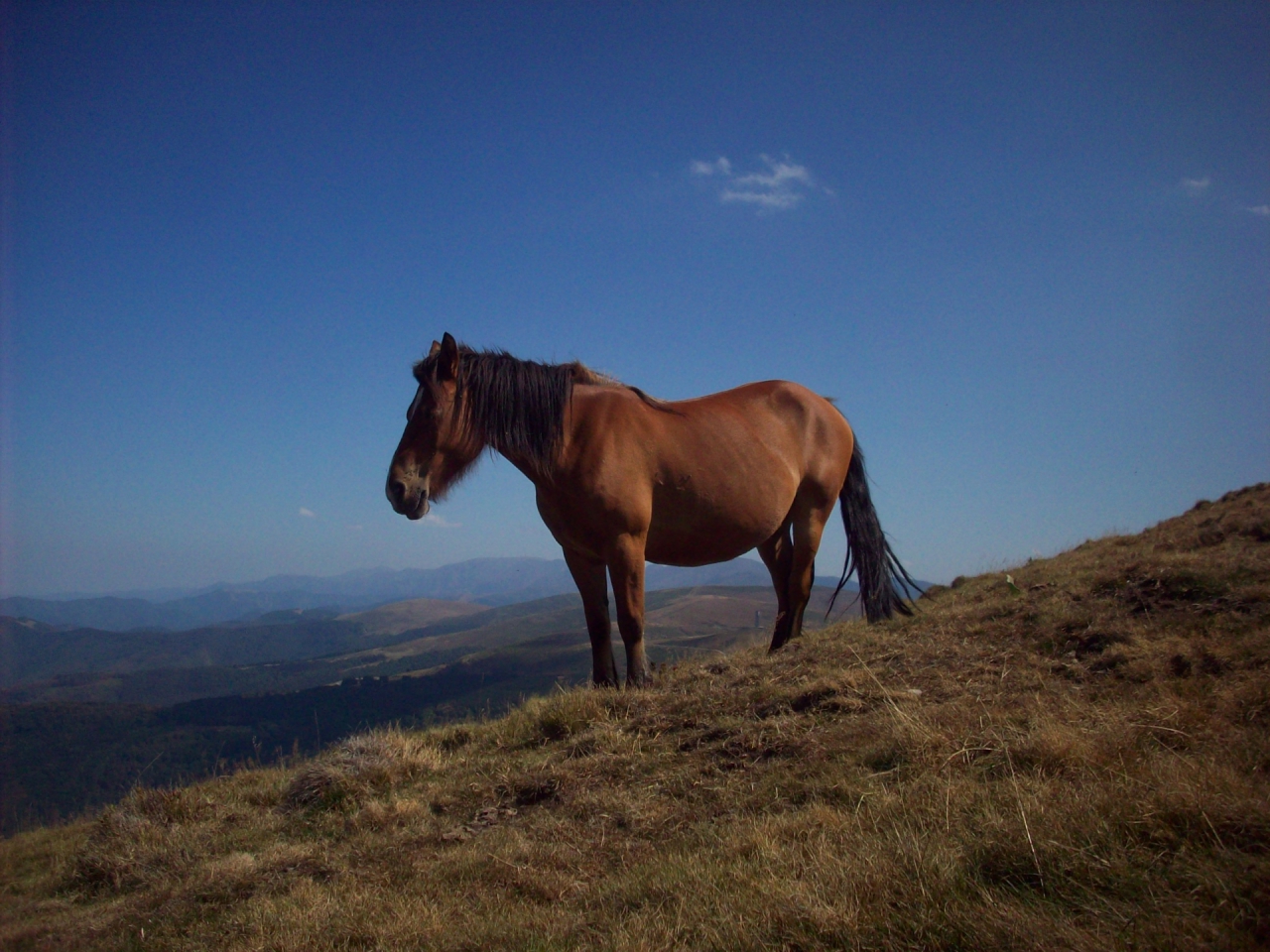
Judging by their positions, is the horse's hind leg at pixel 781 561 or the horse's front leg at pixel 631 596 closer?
the horse's front leg at pixel 631 596

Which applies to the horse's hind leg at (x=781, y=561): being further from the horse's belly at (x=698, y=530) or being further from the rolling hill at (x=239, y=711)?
the rolling hill at (x=239, y=711)

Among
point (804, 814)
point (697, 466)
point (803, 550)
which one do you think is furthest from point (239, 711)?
point (804, 814)

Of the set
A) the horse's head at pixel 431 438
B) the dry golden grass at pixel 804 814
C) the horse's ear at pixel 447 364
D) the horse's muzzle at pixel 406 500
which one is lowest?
the dry golden grass at pixel 804 814

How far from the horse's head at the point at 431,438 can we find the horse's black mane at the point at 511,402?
0.04 meters

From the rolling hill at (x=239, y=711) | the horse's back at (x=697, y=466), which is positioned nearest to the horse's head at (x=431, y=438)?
the horse's back at (x=697, y=466)

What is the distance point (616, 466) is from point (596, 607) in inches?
48.7

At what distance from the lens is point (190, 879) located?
3514 millimetres

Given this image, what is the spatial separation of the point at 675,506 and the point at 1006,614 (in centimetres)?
271

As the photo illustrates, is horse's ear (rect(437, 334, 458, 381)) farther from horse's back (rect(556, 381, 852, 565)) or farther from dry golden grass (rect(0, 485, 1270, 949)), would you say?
dry golden grass (rect(0, 485, 1270, 949))

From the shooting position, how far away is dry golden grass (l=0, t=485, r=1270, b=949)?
6.28ft

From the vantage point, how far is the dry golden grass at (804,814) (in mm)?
1914

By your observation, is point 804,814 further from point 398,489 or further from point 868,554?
point 868,554

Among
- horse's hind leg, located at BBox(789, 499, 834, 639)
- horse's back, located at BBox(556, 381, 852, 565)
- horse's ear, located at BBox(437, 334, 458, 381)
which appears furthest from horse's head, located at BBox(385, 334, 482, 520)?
horse's hind leg, located at BBox(789, 499, 834, 639)

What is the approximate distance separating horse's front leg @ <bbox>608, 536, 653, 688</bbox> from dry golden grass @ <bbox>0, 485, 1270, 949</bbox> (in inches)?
10.7
